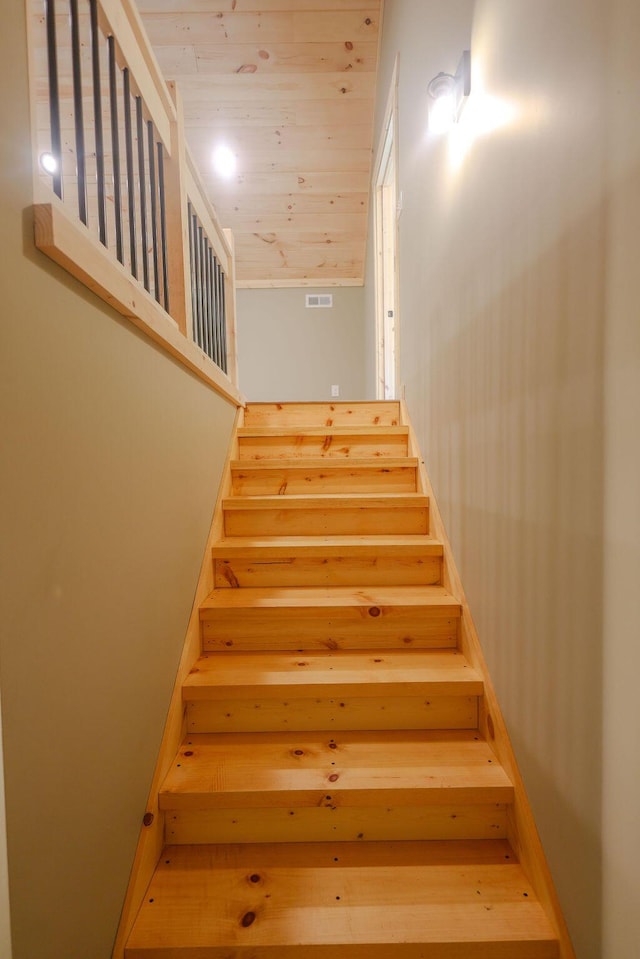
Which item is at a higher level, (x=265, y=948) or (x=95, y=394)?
(x=95, y=394)

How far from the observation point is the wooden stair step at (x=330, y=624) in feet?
5.53

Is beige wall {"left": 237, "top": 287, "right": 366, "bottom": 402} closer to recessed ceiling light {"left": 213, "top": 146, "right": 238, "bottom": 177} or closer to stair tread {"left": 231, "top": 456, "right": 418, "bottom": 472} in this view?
recessed ceiling light {"left": 213, "top": 146, "right": 238, "bottom": 177}

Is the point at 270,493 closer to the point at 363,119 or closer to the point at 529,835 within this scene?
the point at 529,835

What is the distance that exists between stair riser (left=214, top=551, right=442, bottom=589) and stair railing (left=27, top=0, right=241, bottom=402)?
83cm

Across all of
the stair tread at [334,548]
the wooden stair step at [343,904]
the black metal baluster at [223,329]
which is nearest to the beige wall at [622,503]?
the wooden stair step at [343,904]

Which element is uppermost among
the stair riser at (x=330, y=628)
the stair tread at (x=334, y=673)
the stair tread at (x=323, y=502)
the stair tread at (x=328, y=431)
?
the stair tread at (x=328, y=431)

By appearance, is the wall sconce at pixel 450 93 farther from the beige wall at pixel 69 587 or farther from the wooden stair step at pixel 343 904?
the wooden stair step at pixel 343 904

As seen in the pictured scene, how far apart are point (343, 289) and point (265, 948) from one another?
17.7ft

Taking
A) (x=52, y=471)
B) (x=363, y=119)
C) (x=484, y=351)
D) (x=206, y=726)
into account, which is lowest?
(x=206, y=726)

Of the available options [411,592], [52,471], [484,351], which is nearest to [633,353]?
[484,351]

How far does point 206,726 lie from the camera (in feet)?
4.83

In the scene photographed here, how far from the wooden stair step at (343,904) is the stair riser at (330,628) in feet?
1.92

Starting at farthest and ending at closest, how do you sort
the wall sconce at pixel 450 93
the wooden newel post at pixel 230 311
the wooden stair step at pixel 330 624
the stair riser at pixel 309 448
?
the wooden newel post at pixel 230 311 → the stair riser at pixel 309 448 → the wooden stair step at pixel 330 624 → the wall sconce at pixel 450 93

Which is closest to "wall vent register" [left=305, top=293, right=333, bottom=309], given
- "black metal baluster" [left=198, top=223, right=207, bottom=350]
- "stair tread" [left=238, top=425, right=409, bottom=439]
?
"stair tread" [left=238, top=425, right=409, bottom=439]
